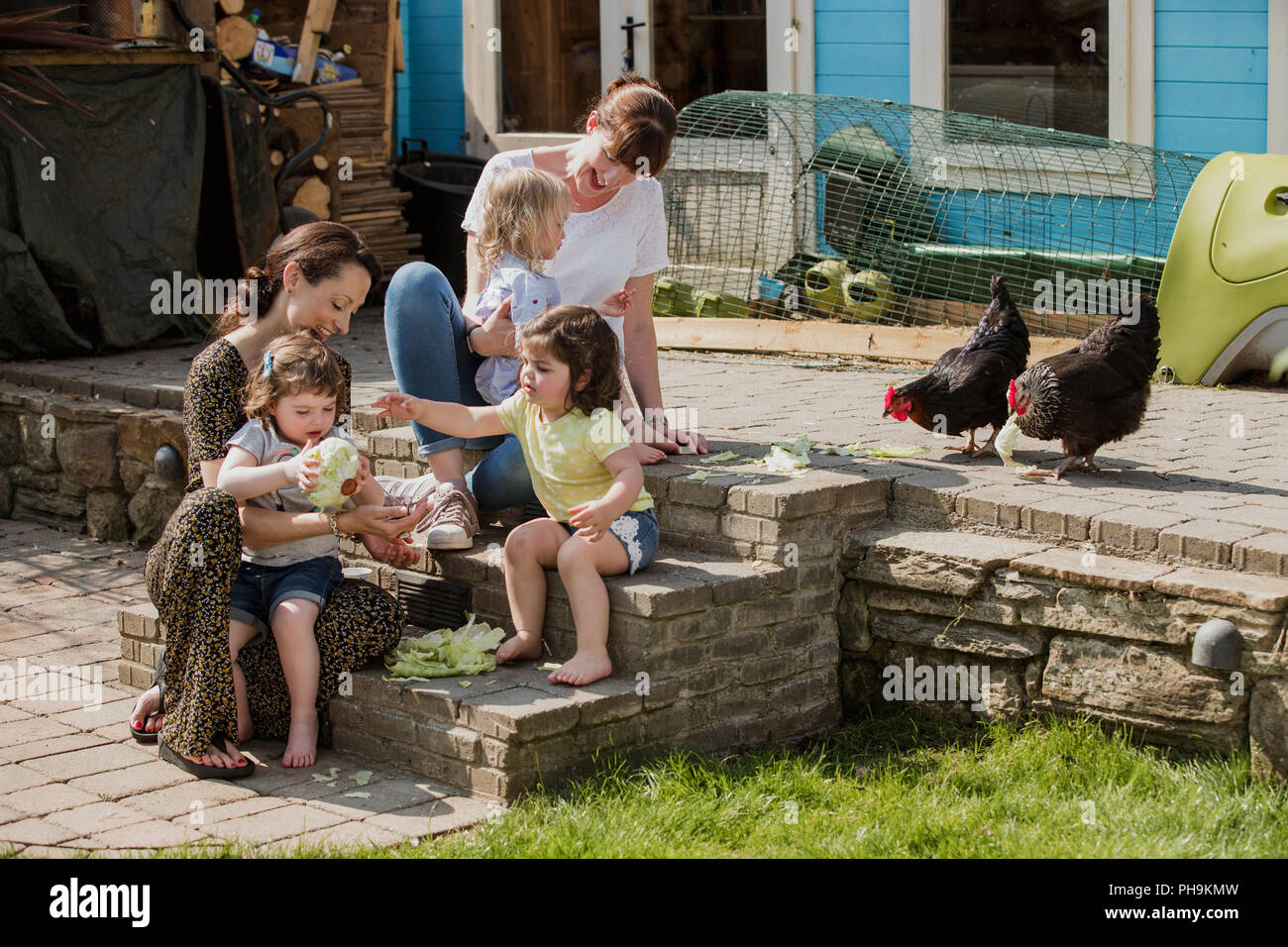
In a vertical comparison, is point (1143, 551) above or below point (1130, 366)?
below

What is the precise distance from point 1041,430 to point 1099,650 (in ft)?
3.02

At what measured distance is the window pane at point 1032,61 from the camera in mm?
8758

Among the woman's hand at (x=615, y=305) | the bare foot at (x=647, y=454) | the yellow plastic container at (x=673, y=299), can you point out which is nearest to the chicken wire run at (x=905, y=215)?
the yellow plastic container at (x=673, y=299)

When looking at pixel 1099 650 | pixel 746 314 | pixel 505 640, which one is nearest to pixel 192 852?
pixel 505 640

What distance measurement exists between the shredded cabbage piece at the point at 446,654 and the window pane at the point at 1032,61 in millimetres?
5879

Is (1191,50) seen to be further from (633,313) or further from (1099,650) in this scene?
(1099,650)

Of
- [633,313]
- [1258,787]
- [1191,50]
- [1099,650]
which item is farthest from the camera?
[1191,50]

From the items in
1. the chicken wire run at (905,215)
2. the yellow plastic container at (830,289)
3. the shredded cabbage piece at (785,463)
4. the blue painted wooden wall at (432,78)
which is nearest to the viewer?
the shredded cabbage piece at (785,463)

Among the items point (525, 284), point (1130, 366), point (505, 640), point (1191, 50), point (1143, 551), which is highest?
point (1191, 50)

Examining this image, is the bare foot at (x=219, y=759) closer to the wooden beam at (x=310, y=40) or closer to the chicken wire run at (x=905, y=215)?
the chicken wire run at (x=905, y=215)

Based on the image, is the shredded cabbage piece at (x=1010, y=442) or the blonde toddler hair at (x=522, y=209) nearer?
the blonde toddler hair at (x=522, y=209)

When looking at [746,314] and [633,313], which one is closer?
[633,313]

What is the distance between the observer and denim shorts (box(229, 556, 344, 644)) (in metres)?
4.20
